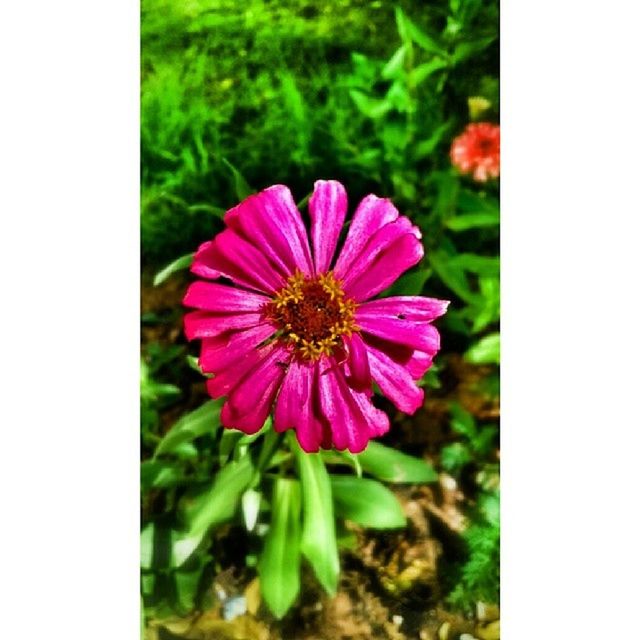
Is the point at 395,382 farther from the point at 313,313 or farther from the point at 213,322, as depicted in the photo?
the point at 213,322

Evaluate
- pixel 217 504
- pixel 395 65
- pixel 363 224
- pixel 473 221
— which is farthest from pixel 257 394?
pixel 395 65

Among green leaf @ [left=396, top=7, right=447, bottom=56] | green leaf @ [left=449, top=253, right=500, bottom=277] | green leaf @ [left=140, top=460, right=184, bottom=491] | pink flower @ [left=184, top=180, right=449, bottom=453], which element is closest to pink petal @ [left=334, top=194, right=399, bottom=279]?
pink flower @ [left=184, top=180, right=449, bottom=453]

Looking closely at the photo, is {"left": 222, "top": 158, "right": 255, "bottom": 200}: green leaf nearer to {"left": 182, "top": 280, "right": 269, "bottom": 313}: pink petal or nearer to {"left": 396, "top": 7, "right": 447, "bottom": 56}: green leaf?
{"left": 182, "top": 280, "right": 269, "bottom": 313}: pink petal

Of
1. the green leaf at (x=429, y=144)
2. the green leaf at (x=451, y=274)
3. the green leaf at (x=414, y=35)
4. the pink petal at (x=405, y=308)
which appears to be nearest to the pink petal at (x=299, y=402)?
the pink petal at (x=405, y=308)

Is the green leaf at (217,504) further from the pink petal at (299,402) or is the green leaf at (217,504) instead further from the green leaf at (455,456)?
the green leaf at (455,456)
